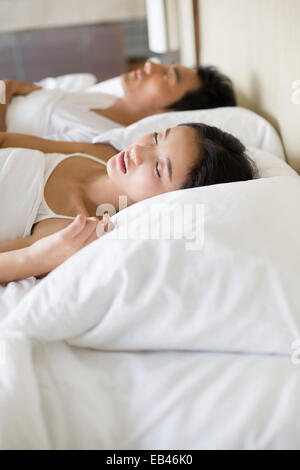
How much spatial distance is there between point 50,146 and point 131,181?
0.44 meters

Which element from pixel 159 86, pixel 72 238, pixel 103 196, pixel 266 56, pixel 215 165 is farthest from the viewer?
pixel 159 86

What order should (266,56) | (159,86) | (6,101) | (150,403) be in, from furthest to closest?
(159,86) → (6,101) → (266,56) → (150,403)

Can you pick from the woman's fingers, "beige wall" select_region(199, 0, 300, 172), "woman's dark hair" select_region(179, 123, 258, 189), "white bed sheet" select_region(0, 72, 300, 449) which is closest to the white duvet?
"white bed sheet" select_region(0, 72, 300, 449)

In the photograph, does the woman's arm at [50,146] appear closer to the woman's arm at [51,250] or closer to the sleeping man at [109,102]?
the sleeping man at [109,102]

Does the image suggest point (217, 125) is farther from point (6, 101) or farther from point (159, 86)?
point (6, 101)

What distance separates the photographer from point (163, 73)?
1.94m

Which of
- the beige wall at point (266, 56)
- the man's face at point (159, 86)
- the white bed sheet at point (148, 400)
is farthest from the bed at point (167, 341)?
the man's face at point (159, 86)

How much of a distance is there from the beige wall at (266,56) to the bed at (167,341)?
19.9 inches

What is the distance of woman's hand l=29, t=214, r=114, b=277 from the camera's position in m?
0.96

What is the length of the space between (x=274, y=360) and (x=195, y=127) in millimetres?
619

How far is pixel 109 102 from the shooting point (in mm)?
2004

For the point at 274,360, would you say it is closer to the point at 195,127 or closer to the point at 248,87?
the point at 195,127

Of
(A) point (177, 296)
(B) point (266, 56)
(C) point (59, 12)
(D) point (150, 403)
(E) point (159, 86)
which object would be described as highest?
(C) point (59, 12)

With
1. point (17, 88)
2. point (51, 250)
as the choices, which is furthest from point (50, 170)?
point (17, 88)
